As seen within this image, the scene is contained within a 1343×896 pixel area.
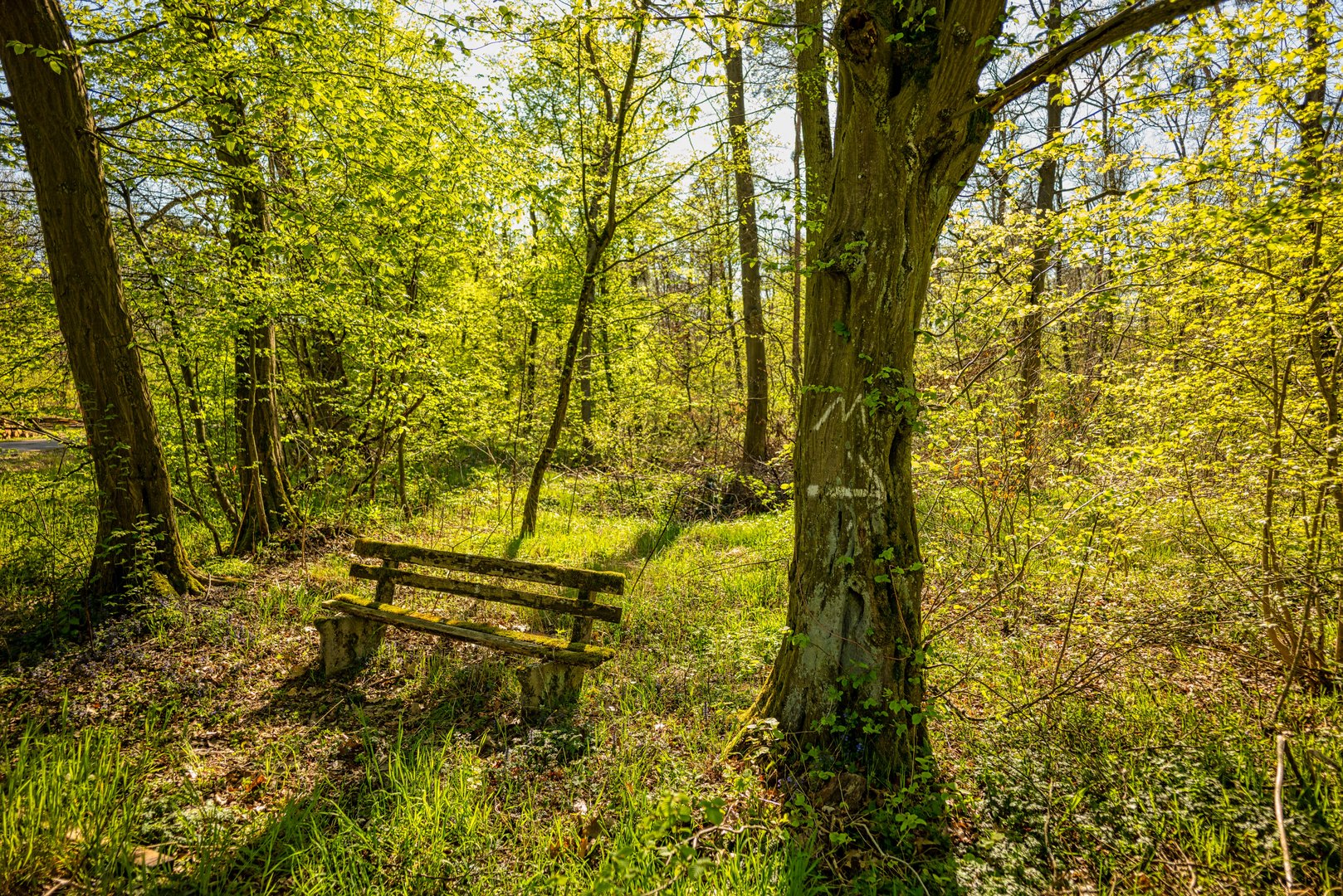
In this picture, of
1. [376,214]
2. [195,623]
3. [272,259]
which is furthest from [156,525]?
Answer: [376,214]

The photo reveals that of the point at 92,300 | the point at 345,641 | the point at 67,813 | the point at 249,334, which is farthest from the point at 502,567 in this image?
the point at 249,334

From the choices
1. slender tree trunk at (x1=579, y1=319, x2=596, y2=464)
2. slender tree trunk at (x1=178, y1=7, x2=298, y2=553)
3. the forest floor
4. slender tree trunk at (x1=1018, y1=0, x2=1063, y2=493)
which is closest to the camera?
the forest floor

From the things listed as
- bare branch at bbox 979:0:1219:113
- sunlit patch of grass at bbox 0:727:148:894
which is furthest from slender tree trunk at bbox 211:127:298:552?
bare branch at bbox 979:0:1219:113

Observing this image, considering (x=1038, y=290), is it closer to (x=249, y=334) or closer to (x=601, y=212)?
(x=601, y=212)

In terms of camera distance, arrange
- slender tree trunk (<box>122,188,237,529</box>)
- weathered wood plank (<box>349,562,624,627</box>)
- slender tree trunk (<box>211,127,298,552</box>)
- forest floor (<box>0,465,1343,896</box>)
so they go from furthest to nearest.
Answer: slender tree trunk (<box>211,127,298,552</box>), slender tree trunk (<box>122,188,237,529</box>), weathered wood plank (<box>349,562,624,627</box>), forest floor (<box>0,465,1343,896</box>)

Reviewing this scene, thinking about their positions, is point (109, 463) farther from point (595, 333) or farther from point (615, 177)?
point (595, 333)

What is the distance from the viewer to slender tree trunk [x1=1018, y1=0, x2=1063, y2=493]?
3803 millimetres

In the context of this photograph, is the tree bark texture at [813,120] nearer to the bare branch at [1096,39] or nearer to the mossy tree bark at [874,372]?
the mossy tree bark at [874,372]

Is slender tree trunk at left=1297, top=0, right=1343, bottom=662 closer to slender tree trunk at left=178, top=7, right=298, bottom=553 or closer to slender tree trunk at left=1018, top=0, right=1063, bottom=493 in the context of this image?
slender tree trunk at left=1018, top=0, right=1063, bottom=493

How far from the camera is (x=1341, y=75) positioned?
349cm

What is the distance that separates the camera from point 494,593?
4.28 meters

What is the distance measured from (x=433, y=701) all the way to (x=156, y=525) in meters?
3.14

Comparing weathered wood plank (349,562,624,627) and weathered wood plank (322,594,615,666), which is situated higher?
weathered wood plank (349,562,624,627)

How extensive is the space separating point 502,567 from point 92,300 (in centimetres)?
401
